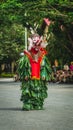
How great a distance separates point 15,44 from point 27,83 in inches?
2375

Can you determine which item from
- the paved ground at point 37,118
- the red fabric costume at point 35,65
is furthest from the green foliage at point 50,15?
the paved ground at point 37,118

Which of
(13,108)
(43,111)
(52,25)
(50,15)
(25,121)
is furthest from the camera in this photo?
(52,25)

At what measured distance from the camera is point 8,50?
78.7 m

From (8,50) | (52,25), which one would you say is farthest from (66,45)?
(8,50)

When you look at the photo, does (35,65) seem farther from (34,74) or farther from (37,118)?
(37,118)

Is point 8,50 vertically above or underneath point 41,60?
underneath

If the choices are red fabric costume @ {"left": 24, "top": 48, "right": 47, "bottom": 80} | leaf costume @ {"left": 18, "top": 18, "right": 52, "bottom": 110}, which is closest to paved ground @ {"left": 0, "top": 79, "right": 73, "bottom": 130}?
leaf costume @ {"left": 18, "top": 18, "right": 52, "bottom": 110}

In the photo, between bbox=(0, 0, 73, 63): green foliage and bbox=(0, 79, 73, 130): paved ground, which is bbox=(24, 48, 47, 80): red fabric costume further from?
bbox=(0, 0, 73, 63): green foliage

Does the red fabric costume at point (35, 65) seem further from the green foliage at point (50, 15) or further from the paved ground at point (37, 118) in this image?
the green foliage at point (50, 15)

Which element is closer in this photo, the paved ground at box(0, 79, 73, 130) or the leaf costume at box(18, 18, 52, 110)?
the paved ground at box(0, 79, 73, 130)

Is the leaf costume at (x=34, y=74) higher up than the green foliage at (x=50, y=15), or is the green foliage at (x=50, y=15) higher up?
the leaf costume at (x=34, y=74)

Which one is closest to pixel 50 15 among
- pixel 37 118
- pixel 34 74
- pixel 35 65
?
pixel 35 65

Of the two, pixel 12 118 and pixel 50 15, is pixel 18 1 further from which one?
pixel 12 118

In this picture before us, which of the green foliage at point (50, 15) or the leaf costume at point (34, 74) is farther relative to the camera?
the green foliage at point (50, 15)
